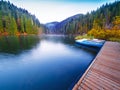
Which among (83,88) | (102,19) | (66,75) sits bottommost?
(66,75)

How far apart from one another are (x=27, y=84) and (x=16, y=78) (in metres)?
1.65

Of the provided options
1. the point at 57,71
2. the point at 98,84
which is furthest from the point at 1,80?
the point at 98,84

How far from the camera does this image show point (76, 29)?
4087 inches

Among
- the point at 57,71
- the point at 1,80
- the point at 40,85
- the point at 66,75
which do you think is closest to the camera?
the point at 40,85

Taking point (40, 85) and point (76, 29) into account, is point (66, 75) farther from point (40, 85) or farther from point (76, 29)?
point (76, 29)

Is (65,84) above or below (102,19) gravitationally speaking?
below

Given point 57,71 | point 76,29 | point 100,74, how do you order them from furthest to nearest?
point 76,29 < point 57,71 < point 100,74

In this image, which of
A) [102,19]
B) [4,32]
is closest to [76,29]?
[102,19]

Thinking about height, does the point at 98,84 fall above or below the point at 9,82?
above

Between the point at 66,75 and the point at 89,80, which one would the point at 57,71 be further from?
the point at 89,80

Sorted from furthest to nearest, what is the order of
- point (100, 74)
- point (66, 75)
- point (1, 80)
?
point (66, 75), point (1, 80), point (100, 74)

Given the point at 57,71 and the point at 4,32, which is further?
the point at 4,32

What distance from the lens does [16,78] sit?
373 inches

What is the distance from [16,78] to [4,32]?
6512 centimetres
